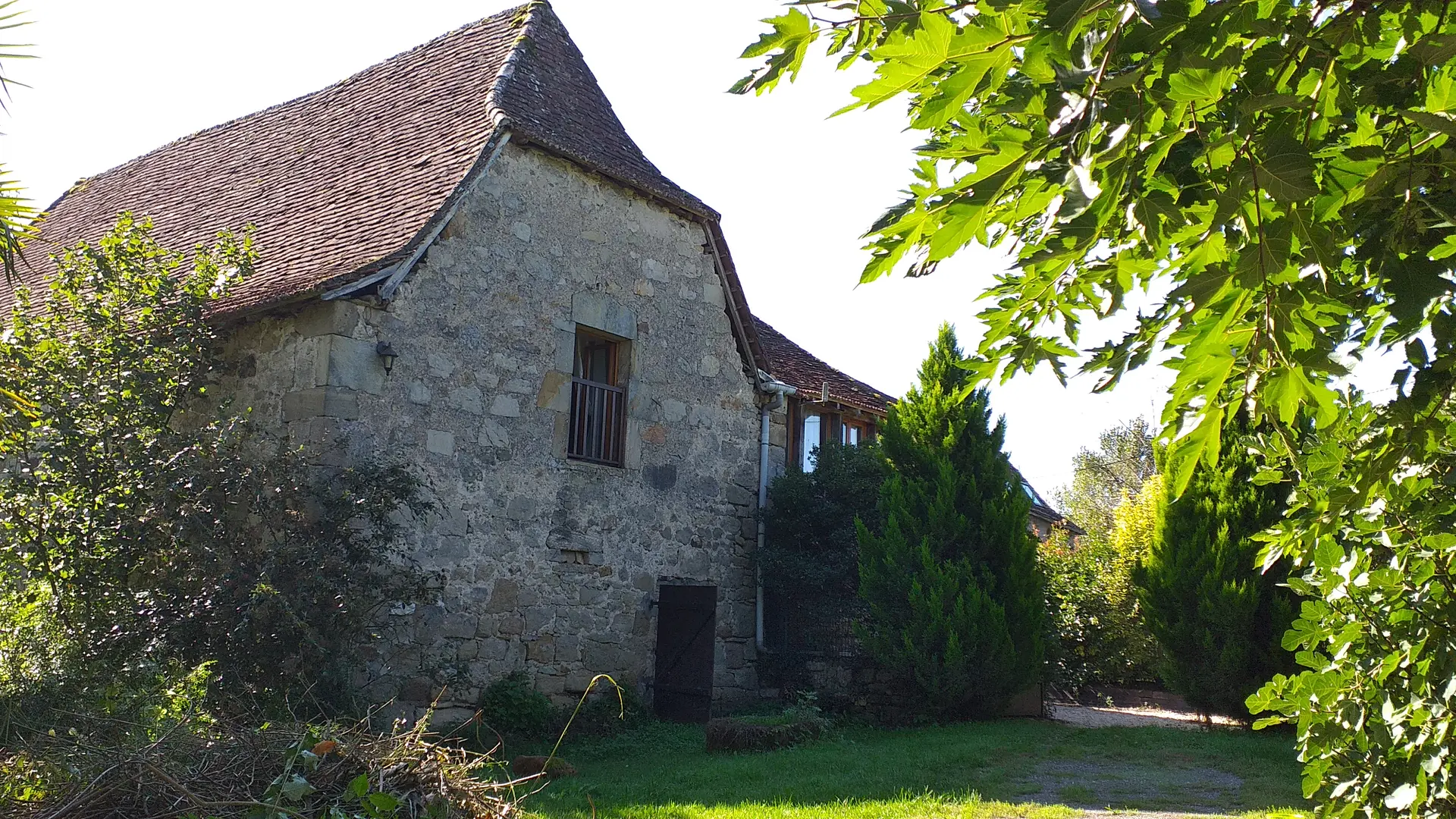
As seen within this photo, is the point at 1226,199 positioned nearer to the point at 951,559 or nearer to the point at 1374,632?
the point at 1374,632

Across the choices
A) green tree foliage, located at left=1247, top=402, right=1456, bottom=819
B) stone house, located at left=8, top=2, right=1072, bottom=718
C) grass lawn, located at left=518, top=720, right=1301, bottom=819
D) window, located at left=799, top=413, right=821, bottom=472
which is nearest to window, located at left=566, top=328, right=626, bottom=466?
stone house, located at left=8, top=2, right=1072, bottom=718

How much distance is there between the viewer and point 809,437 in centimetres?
1298

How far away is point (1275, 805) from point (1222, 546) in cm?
357

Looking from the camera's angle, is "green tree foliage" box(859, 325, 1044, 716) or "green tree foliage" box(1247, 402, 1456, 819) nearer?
"green tree foliage" box(1247, 402, 1456, 819)

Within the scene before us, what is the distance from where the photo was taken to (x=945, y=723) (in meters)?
10.5

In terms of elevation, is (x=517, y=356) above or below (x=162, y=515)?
above

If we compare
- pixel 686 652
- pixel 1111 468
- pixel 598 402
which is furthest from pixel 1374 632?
pixel 1111 468

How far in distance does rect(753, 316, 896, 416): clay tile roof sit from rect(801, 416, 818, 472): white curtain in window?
1.05 ft

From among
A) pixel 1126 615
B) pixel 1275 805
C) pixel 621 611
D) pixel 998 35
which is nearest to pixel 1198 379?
pixel 998 35

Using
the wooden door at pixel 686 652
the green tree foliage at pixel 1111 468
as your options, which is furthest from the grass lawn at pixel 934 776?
the green tree foliage at pixel 1111 468

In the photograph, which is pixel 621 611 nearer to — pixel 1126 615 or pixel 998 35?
pixel 1126 615

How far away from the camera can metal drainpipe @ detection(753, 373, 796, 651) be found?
1162 centimetres

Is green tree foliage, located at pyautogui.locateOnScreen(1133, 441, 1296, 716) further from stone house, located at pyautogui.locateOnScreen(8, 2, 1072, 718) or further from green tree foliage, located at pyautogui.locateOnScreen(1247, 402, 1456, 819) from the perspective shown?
green tree foliage, located at pyautogui.locateOnScreen(1247, 402, 1456, 819)

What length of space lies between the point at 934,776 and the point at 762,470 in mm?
4871
